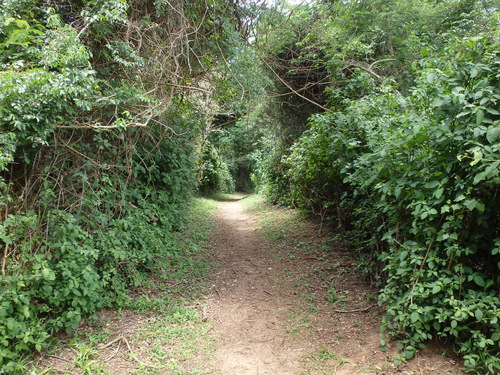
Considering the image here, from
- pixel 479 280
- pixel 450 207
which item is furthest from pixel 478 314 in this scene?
pixel 450 207

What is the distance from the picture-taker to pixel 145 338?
143 inches

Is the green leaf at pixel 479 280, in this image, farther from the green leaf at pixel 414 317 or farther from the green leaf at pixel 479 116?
the green leaf at pixel 479 116

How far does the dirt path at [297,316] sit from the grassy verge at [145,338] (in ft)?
0.97

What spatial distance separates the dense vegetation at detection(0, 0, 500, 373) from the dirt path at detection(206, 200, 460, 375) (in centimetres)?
36

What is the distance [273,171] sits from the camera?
12016mm

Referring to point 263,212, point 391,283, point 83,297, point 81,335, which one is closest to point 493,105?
point 391,283

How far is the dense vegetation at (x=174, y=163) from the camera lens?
107 inches

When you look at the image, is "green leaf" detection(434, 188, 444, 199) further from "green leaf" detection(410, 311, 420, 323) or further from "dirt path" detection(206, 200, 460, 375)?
"dirt path" detection(206, 200, 460, 375)

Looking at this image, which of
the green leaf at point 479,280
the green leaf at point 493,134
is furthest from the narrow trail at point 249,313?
the green leaf at point 493,134

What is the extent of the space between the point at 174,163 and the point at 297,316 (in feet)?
13.5

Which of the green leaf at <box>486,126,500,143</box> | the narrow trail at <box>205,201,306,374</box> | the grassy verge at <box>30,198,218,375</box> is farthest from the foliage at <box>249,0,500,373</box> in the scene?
the grassy verge at <box>30,198,218,375</box>

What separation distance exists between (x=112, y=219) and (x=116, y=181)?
25.7 inches

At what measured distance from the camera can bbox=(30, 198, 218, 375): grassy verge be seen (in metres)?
3.11

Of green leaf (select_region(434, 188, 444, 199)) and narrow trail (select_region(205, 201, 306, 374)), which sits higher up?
green leaf (select_region(434, 188, 444, 199))
